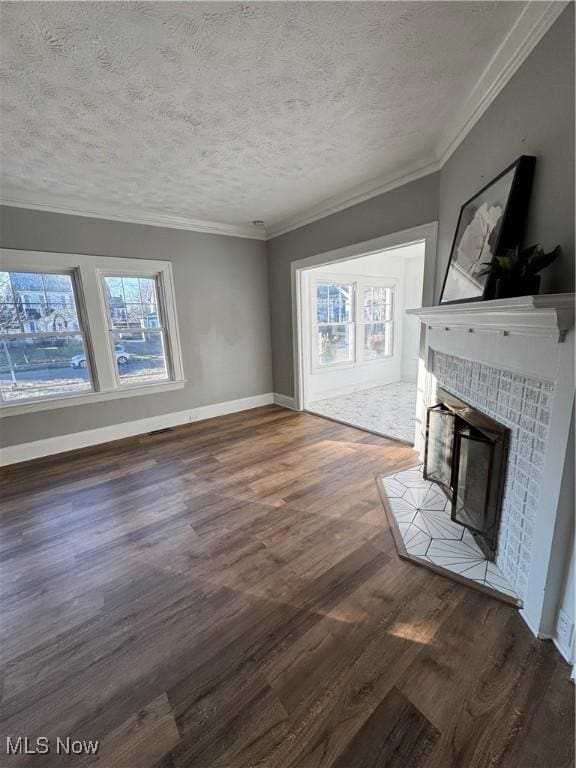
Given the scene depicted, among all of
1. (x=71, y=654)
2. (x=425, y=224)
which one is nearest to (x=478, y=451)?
(x=425, y=224)

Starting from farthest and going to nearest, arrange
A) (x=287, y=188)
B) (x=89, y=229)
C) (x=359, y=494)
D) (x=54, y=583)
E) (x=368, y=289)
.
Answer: (x=368, y=289) < (x=89, y=229) < (x=287, y=188) < (x=359, y=494) < (x=54, y=583)

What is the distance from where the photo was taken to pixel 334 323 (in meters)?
5.22

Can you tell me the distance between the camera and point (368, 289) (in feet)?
17.9

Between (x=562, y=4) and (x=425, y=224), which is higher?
(x=562, y=4)

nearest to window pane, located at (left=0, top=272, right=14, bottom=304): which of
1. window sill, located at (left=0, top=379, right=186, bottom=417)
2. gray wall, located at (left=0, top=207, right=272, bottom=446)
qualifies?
gray wall, located at (left=0, top=207, right=272, bottom=446)

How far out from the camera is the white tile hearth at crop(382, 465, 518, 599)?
165cm

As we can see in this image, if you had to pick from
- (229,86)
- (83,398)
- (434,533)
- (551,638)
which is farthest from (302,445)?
(229,86)

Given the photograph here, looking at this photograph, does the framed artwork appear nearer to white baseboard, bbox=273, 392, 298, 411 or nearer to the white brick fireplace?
the white brick fireplace

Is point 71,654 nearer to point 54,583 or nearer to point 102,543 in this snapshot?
point 54,583

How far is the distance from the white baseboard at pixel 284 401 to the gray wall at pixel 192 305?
0.23 metres

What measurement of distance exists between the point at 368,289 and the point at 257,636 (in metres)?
5.23

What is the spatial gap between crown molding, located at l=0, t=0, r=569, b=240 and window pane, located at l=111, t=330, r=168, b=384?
134cm

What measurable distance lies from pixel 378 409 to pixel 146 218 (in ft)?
13.1


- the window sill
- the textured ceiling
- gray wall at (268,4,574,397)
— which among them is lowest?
the window sill
